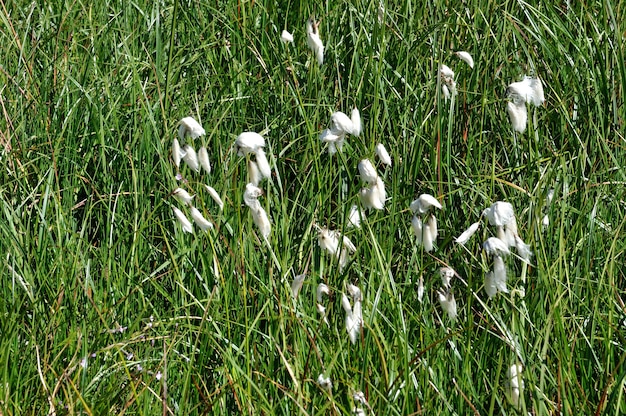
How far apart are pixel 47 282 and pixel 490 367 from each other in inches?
36.0

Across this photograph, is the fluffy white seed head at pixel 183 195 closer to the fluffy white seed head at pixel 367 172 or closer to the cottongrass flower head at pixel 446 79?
the fluffy white seed head at pixel 367 172

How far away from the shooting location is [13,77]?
112 inches

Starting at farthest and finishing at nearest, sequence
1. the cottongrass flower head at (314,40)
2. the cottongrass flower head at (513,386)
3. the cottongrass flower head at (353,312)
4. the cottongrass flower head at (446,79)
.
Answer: the cottongrass flower head at (314,40) < the cottongrass flower head at (446,79) < the cottongrass flower head at (353,312) < the cottongrass flower head at (513,386)

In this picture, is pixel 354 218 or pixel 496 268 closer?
pixel 496 268

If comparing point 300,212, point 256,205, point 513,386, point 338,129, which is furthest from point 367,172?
point 300,212

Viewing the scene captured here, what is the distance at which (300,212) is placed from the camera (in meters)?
2.46

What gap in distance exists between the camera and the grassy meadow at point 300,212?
5.94 ft

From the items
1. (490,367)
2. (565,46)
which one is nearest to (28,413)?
(490,367)

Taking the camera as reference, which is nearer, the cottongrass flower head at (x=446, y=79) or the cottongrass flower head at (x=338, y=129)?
the cottongrass flower head at (x=338, y=129)

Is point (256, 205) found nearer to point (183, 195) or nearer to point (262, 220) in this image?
point (262, 220)

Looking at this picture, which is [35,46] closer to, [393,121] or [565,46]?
[393,121]

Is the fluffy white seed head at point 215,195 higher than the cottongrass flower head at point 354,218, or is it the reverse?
the fluffy white seed head at point 215,195

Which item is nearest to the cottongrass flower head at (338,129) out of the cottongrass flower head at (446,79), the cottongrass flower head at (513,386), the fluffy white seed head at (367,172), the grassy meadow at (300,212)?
the fluffy white seed head at (367,172)

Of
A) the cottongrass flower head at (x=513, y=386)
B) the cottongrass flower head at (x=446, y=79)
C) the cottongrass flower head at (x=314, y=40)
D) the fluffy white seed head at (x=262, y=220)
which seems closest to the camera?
the cottongrass flower head at (x=513, y=386)
